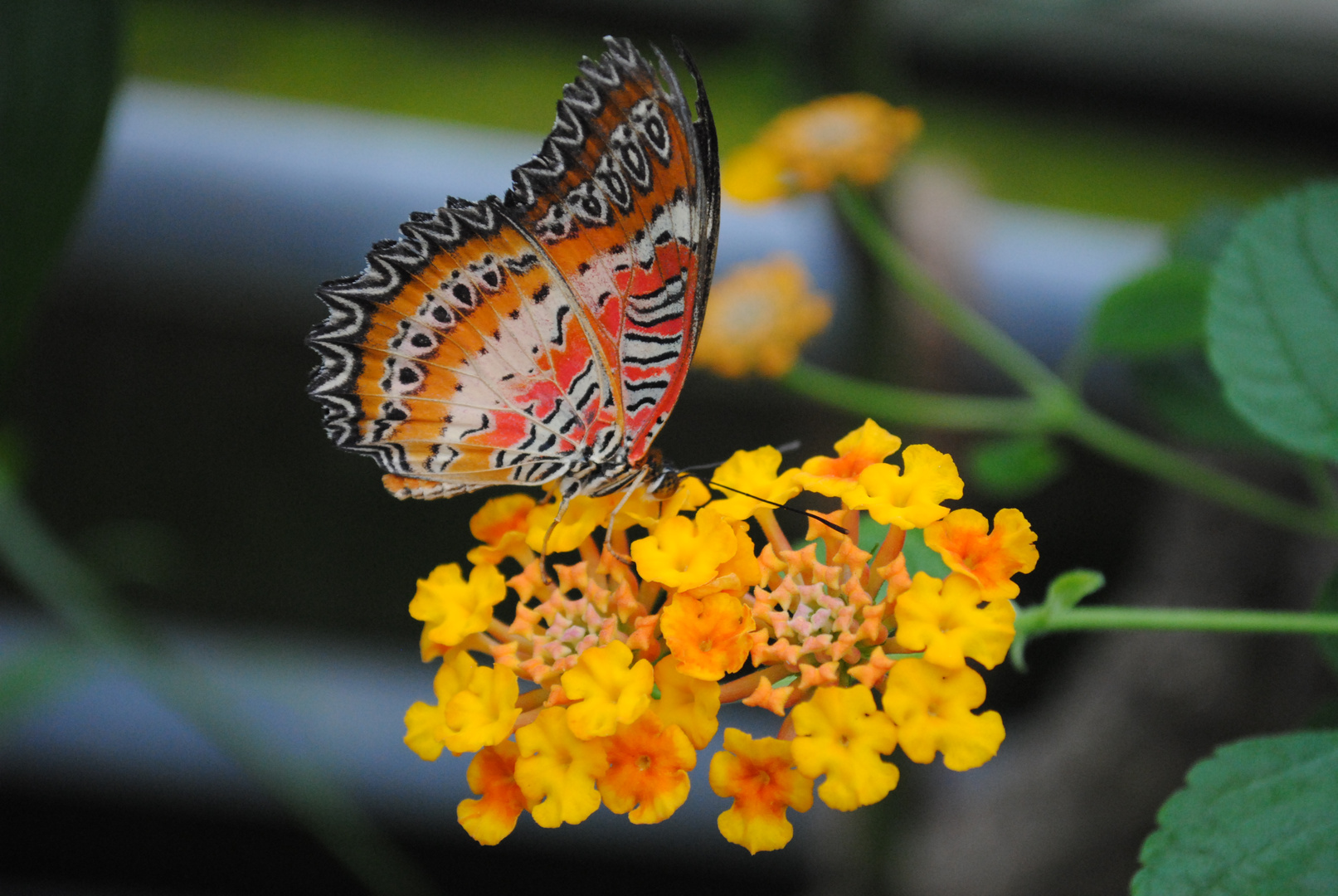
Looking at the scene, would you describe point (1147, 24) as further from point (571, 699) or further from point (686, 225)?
point (571, 699)

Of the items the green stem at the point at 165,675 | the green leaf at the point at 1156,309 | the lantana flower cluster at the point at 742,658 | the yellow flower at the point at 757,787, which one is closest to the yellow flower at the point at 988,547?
the lantana flower cluster at the point at 742,658

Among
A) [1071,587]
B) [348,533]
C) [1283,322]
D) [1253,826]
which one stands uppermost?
[348,533]

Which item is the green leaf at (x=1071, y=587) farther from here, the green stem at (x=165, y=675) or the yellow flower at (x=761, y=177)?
the green stem at (x=165, y=675)

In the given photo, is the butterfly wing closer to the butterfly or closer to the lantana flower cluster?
the butterfly

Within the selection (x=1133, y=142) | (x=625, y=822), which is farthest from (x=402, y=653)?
(x=1133, y=142)

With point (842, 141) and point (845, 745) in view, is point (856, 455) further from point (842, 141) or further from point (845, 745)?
point (842, 141)

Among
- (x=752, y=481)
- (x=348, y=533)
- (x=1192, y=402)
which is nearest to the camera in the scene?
(x=752, y=481)

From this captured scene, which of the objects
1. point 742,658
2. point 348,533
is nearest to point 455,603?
point 742,658
